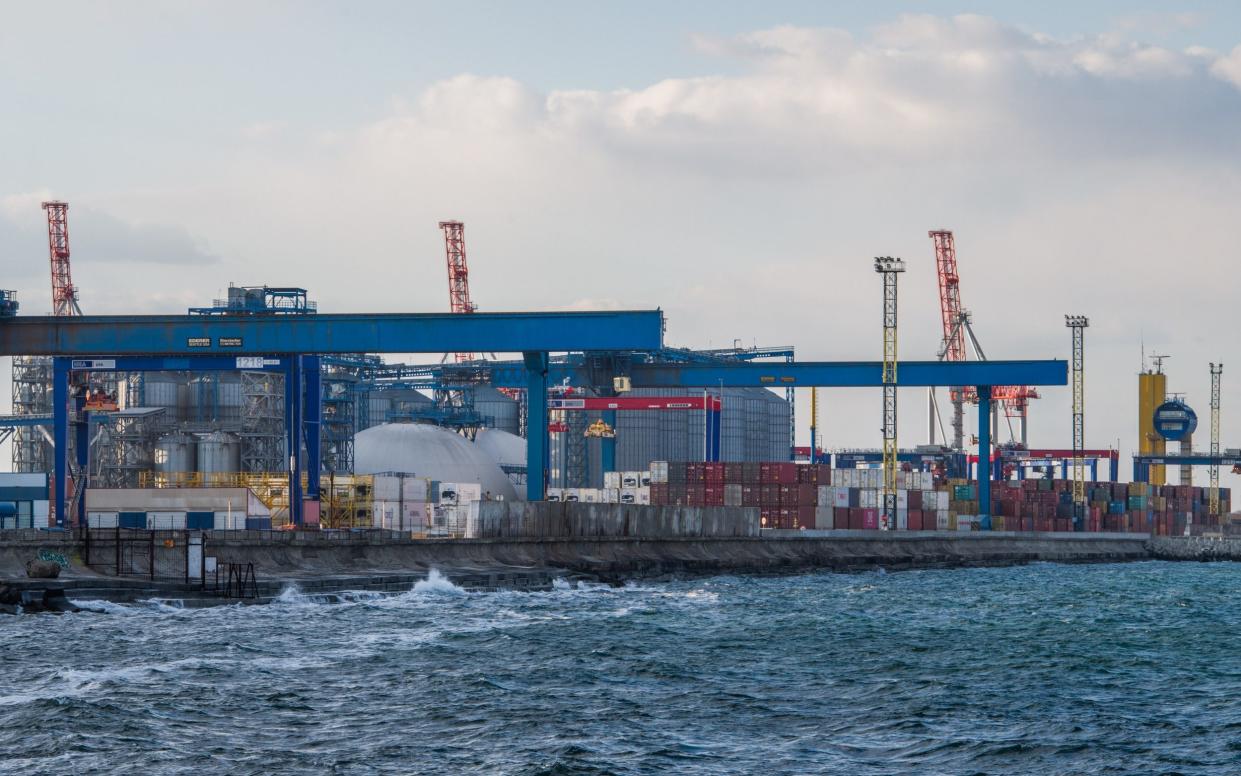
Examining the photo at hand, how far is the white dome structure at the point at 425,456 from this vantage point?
5027 inches

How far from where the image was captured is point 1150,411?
565 ft

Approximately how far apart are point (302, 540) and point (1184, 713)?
4091 cm

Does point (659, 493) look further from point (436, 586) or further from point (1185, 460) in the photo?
point (1185, 460)

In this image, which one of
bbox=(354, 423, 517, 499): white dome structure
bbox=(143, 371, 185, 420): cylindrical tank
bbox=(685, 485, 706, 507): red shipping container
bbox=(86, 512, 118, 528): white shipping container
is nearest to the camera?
bbox=(86, 512, 118, 528): white shipping container

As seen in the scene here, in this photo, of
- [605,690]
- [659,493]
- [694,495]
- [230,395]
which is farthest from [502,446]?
[605,690]

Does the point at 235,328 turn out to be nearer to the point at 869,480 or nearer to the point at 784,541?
the point at 784,541

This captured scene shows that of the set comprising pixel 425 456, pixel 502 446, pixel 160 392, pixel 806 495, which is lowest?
pixel 806 495

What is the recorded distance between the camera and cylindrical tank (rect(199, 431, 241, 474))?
346 ft

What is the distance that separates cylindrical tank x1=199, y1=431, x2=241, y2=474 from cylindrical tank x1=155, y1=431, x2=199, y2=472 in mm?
637

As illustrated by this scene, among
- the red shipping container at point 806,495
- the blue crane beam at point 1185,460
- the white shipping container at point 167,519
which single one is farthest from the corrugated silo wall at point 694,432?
the white shipping container at point 167,519

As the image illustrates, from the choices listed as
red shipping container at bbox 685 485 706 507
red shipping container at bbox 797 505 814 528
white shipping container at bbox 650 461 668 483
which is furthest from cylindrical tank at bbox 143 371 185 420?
red shipping container at bbox 797 505 814 528

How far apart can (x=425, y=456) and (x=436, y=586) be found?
66007 mm

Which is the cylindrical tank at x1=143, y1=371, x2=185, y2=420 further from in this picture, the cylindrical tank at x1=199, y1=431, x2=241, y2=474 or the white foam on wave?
the white foam on wave

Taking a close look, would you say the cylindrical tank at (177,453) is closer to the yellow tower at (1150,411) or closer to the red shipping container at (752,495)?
the red shipping container at (752,495)
